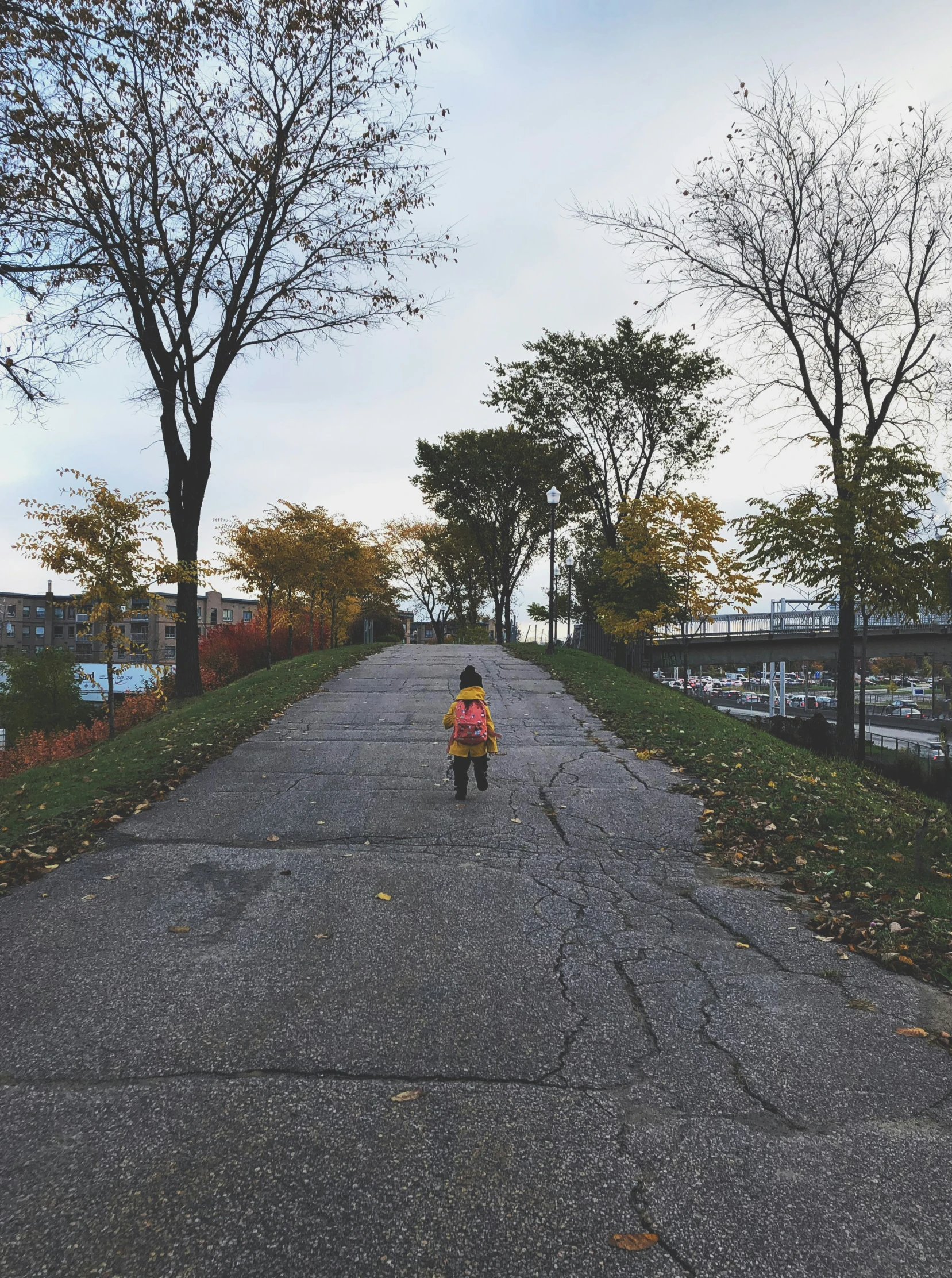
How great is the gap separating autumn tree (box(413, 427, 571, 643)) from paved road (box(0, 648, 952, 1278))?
1116 inches

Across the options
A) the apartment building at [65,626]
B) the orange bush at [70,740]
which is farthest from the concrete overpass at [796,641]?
the apartment building at [65,626]

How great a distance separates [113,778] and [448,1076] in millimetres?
6795

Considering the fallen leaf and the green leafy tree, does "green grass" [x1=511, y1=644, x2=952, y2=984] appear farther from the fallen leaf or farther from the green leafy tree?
the green leafy tree

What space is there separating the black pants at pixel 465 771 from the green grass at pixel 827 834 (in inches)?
93.1

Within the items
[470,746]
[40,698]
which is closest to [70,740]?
[40,698]

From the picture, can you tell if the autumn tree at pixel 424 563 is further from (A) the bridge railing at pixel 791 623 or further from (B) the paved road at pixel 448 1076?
(B) the paved road at pixel 448 1076

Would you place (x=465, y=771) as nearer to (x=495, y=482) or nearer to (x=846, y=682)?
(x=846, y=682)

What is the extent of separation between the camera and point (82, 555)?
14.4 meters

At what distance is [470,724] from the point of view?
7.89 meters

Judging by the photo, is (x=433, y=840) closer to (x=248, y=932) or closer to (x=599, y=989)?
(x=248, y=932)

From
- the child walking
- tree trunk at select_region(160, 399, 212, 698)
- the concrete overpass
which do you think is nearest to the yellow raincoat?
the child walking

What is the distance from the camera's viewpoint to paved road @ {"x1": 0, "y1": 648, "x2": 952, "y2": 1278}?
2.34 m

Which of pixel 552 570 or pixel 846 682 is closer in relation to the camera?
pixel 846 682

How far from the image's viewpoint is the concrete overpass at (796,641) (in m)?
40.8
